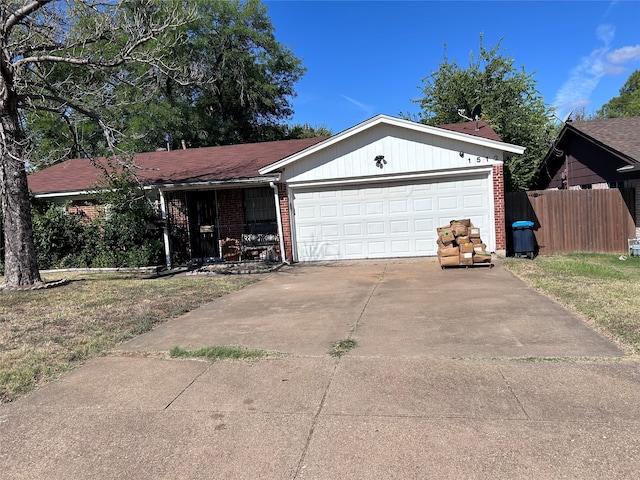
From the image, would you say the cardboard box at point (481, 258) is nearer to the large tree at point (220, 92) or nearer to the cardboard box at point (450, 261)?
the cardboard box at point (450, 261)

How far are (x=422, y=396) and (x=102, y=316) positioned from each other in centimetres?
549

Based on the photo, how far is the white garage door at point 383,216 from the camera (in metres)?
12.6

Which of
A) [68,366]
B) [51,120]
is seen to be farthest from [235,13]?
[68,366]

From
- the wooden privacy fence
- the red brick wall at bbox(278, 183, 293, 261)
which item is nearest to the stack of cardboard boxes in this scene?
the wooden privacy fence

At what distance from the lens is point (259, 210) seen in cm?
1479

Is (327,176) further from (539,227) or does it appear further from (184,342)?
(184,342)

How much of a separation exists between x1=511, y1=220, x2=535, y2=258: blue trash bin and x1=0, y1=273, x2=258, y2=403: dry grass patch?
276 inches

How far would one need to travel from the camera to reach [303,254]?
1374 cm

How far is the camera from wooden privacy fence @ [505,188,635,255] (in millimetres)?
13125

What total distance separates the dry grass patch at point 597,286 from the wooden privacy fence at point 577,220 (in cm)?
82

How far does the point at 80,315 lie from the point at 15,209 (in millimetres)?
4164

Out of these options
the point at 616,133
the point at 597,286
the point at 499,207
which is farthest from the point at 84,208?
the point at 616,133

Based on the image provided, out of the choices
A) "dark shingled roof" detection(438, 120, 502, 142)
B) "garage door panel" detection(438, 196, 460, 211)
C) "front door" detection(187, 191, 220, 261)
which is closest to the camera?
"garage door panel" detection(438, 196, 460, 211)

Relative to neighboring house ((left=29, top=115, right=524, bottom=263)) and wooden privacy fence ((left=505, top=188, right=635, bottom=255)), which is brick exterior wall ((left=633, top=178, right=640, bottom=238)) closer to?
wooden privacy fence ((left=505, top=188, right=635, bottom=255))
